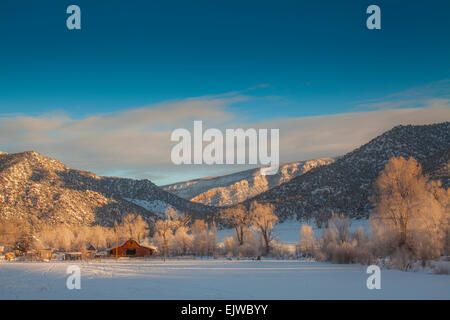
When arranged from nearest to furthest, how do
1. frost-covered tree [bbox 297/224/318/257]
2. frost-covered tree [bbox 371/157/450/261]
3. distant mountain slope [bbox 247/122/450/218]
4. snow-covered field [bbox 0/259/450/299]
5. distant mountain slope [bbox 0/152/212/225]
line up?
snow-covered field [bbox 0/259/450/299]
frost-covered tree [bbox 371/157/450/261]
frost-covered tree [bbox 297/224/318/257]
distant mountain slope [bbox 247/122/450/218]
distant mountain slope [bbox 0/152/212/225]

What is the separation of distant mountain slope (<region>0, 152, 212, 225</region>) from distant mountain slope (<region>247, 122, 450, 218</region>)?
30300mm

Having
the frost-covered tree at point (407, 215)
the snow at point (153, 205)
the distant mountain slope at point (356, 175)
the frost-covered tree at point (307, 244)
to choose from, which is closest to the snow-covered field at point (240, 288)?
the frost-covered tree at point (407, 215)

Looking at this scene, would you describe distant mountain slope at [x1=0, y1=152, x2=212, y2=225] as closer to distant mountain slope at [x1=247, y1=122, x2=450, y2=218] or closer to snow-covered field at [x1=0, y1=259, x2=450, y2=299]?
distant mountain slope at [x1=247, y1=122, x2=450, y2=218]

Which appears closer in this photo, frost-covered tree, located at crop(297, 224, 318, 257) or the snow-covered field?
the snow-covered field

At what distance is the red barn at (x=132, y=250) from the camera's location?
6241cm

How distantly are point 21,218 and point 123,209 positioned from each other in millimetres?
29822

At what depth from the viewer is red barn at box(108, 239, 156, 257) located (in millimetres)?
62406

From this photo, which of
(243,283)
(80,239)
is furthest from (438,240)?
(80,239)

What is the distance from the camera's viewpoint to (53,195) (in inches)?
3794

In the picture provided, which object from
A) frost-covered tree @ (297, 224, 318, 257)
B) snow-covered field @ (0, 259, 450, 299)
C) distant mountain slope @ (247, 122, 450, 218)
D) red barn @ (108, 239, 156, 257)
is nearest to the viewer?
snow-covered field @ (0, 259, 450, 299)

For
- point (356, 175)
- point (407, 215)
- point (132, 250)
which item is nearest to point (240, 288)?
point (407, 215)

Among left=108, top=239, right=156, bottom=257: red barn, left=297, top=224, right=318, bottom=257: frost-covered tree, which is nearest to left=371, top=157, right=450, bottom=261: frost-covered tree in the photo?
left=297, top=224, right=318, bottom=257: frost-covered tree

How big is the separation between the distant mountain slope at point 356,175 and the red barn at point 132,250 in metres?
41.2
